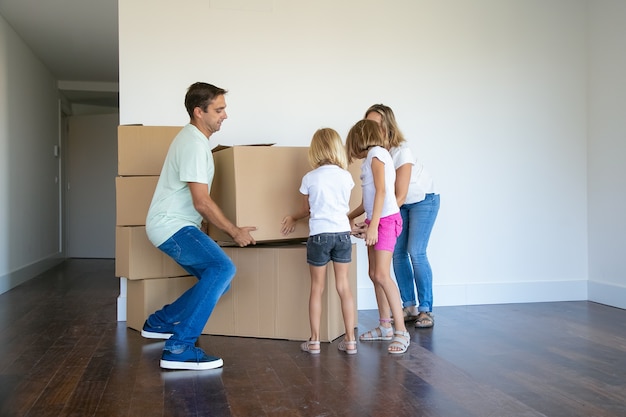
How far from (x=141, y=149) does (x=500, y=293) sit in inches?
100

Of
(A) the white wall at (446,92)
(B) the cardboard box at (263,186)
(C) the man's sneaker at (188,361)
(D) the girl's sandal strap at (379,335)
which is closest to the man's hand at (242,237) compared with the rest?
(B) the cardboard box at (263,186)

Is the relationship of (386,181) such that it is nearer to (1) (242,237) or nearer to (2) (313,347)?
(1) (242,237)

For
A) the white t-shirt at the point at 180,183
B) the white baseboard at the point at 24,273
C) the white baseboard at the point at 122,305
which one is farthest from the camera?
the white baseboard at the point at 24,273

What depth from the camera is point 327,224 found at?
267cm

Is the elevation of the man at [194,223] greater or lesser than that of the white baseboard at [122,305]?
greater

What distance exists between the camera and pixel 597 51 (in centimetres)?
418

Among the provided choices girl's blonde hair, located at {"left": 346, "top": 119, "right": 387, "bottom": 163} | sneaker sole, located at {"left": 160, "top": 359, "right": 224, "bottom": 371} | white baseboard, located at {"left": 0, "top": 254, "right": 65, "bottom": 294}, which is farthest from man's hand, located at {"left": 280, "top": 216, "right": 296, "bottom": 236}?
Answer: white baseboard, located at {"left": 0, "top": 254, "right": 65, "bottom": 294}

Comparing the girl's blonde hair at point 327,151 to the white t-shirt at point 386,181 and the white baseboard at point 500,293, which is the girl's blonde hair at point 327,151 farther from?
the white baseboard at point 500,293

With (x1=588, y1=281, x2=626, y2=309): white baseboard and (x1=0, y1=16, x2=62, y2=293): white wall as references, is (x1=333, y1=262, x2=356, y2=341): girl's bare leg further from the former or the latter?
(x1=0, y1=16, x2=62, y2=293): white wall

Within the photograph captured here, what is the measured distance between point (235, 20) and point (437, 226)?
188 centimetres

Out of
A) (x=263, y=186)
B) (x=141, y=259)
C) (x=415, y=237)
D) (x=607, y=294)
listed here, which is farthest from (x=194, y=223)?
(x=607, y=294)

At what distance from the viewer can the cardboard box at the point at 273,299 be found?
2961 millimetres

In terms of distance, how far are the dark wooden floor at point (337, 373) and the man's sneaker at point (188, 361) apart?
0.04m

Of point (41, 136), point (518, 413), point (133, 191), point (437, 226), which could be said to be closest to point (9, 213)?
Answer: point (41, 136)
